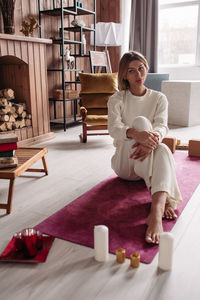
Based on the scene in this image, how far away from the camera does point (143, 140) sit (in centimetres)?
159

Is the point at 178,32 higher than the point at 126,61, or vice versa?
the point at 178,32

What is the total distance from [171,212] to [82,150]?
1626 mm

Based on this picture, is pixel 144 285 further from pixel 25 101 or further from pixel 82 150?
pixel 25 101

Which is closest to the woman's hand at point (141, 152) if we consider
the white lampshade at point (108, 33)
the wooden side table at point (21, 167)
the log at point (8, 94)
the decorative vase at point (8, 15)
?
the wooden side table at point (21, 167)

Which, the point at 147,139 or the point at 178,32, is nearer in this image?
the point at 147,139

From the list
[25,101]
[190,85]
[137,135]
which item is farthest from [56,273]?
[190,85]

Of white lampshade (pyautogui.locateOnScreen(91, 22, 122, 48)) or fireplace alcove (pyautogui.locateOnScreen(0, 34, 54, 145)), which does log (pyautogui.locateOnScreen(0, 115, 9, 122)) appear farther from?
white lampshade (pyautogui.locateOnScreen(91, 22, 122, 48))

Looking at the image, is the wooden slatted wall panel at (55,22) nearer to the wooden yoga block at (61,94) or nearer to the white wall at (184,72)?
the wooden yoga block at (61,94)

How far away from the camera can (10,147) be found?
5.68 feet

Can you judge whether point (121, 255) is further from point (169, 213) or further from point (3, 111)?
point (3, 111)

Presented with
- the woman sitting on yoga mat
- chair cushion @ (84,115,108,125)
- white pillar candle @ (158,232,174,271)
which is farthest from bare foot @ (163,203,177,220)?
chair cushion @ (84,115,108,125)

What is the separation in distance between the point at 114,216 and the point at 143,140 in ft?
1.49

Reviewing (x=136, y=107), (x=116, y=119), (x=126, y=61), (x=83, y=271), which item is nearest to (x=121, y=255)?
(x=83, y=271)

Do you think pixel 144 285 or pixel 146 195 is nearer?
pixel 144 285
